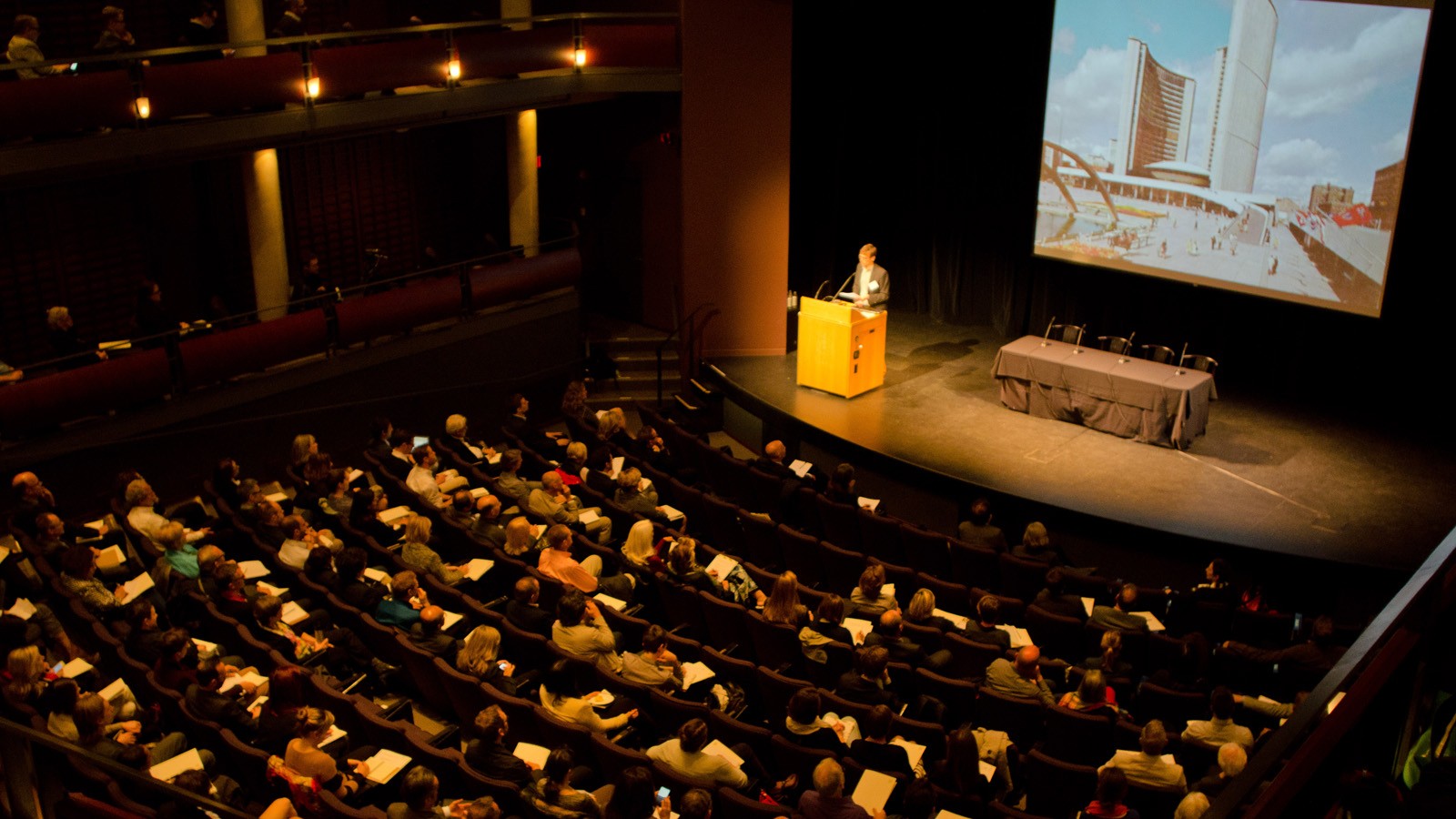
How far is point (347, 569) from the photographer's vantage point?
322 inches

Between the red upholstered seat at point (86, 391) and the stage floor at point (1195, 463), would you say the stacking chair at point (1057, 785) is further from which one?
the red upholstered seat at point (86, 391)

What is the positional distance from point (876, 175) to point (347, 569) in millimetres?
9422

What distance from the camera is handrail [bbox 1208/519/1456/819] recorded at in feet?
6.09

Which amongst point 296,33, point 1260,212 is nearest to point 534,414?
point 296,33

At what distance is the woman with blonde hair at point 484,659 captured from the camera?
7109mm

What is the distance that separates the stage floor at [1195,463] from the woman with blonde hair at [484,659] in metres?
5.05

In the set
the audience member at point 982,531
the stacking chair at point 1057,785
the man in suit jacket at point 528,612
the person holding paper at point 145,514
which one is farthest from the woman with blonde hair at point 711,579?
the person holding paper at point 145,514

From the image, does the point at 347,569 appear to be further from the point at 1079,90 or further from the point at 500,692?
the point at 1079,90

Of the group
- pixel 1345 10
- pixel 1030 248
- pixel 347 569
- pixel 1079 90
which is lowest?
pixel 347 569

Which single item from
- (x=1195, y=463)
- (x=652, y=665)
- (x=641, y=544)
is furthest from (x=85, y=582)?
(x=1195, y=463)

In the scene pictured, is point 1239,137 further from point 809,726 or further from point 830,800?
point 830,800

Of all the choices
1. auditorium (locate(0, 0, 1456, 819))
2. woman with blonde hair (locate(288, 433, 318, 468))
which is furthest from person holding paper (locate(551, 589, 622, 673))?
woman with blonde hair (locate(288, 433, 318, 468))

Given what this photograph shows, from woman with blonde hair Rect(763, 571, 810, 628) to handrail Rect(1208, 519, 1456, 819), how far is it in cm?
561

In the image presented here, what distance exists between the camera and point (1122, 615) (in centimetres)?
817
